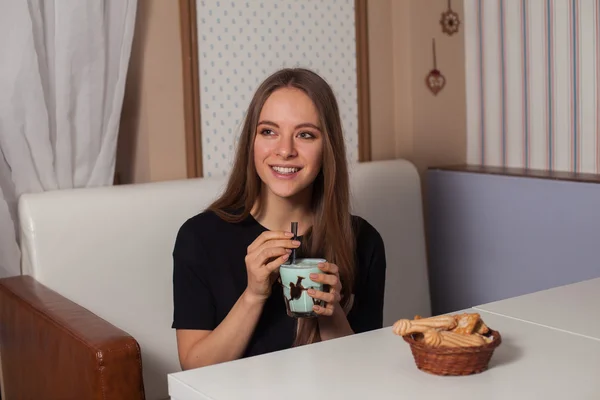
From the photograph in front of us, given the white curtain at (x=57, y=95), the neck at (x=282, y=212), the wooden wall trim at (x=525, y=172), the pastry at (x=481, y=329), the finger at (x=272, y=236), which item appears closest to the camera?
the pastry at (x=481, y=329)

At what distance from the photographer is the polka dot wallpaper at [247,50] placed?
2.69m

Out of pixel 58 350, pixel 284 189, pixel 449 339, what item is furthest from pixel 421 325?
pixel 58 350

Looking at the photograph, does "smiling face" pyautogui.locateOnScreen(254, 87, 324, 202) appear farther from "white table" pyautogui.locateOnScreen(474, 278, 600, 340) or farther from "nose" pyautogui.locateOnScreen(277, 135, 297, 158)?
"white table" pyautogui.locateOnScreen(474, 278, 600, 340)

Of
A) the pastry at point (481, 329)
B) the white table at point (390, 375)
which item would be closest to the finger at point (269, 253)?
the white table at point (390, 375)

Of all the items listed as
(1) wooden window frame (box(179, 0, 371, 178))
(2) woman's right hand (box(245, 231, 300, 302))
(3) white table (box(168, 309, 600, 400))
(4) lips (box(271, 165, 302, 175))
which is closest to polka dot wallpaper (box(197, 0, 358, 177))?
(1) wooden window frame (box(179, 0, 371, 178))

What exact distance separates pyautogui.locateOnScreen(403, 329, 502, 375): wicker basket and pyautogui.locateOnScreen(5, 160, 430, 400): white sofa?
48.3 inches

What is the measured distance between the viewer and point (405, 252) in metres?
2.81

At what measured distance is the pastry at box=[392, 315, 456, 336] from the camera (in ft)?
4.01

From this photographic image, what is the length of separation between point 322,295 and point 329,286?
0.12ft

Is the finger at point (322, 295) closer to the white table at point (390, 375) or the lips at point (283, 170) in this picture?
the white table at point (390, 375)

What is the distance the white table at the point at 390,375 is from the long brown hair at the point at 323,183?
510 mm

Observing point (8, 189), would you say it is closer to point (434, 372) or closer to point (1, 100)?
point (1, 100)

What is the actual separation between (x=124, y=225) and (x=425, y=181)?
1273 mm

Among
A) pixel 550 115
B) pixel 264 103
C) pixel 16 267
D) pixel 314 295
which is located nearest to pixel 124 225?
pixel 16 267
